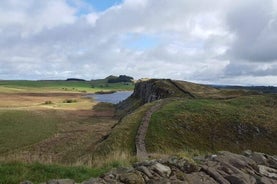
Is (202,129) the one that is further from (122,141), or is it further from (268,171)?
(268,171)

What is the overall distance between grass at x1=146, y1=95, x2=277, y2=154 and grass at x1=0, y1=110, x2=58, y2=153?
1654 cm

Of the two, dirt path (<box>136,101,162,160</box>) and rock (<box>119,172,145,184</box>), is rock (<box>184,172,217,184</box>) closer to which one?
rock (<box>119,172,145,184</box>)

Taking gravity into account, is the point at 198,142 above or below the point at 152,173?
below

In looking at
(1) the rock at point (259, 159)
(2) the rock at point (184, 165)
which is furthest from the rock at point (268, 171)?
(2) the rock at point (184, 165)

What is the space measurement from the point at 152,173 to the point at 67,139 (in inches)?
1595

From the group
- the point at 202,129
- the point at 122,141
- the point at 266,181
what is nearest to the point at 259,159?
the point at 266,181

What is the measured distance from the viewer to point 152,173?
12500mm

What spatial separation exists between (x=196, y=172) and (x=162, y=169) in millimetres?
1301

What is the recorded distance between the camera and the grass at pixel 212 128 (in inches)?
1586

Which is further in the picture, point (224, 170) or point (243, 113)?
point (243, 113)

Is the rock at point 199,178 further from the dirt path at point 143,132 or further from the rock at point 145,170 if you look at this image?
the dirt path at point 143,132

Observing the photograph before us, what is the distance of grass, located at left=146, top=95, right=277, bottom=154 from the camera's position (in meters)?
40.3

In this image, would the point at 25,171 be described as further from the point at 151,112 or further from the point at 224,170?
the point at 151,112

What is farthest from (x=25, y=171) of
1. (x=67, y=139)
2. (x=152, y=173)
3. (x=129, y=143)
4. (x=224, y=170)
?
(x=67, y=139)
